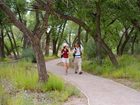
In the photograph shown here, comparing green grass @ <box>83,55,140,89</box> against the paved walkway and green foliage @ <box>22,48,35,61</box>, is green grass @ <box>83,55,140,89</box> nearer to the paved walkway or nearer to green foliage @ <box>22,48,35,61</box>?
the paved walkway

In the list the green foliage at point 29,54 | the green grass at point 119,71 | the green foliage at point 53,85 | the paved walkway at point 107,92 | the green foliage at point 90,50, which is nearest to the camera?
the paved walkway at point 107,92

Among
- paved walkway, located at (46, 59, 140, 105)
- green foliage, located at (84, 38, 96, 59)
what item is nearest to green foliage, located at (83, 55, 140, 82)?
paved walkway, located at (46, 59, 140, 105)

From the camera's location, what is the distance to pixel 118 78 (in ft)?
62.0

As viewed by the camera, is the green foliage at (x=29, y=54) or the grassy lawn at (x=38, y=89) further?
the green foliage at (x=29, y=54)

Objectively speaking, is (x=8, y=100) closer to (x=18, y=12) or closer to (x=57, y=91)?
(x=57, y=91)

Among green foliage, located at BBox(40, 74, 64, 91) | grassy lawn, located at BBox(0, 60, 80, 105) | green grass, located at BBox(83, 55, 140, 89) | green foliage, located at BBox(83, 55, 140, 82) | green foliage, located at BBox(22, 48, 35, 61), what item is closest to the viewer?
grassy lawn, located at BBox(0, 60, 80, 105)

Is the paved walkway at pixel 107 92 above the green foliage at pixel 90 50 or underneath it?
underneath

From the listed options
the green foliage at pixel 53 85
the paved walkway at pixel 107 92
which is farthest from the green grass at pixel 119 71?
the green foliage at pixel 53 85

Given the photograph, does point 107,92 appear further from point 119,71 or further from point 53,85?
point 119,71

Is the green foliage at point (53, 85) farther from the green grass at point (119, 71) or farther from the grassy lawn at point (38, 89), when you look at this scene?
the green grass at point (119, 71)

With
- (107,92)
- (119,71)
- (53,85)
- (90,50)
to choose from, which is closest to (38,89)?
(53,85)

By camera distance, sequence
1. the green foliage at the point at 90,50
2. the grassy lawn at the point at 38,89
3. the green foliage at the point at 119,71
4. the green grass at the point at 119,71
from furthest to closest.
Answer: the green foliage at the point at 90,50 < the green foliage at the point at 119,71 < the green grass at the point at 119,71 < the grassy lawn at the point at 38,89

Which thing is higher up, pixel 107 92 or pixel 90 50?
pixel 90 50

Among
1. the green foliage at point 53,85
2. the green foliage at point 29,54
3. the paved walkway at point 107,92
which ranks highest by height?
the green foliage at point 29,54
